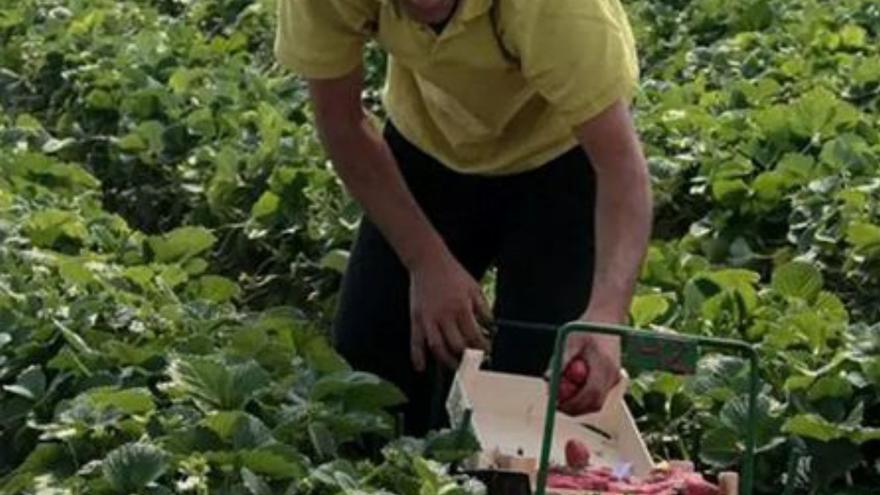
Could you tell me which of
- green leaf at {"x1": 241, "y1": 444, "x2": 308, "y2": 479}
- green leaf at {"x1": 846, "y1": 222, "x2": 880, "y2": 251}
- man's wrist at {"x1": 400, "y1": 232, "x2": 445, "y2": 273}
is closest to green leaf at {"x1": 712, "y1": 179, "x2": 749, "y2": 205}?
green leaf at {"x1": 846, "y1": 222, "x2": 880, "y2": 251}

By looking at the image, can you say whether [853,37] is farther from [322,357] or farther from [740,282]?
[322,357]

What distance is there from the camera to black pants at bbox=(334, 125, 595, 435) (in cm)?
437

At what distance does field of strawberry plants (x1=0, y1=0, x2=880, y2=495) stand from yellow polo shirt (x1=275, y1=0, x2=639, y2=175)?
1.63 feet

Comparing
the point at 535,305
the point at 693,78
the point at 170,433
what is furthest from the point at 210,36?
the point at 170,433

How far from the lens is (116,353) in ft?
13.7

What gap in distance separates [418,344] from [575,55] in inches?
30.2

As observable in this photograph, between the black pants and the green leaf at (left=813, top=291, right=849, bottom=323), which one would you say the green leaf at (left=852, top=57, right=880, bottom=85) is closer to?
the green leaf at (left=813, top=291, right=849, bottom=323)

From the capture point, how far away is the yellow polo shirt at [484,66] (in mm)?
3643

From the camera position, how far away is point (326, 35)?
400 centimetres

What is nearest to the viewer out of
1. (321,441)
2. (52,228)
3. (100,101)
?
(321,441)

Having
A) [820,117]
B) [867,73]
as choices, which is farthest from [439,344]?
[867,73]

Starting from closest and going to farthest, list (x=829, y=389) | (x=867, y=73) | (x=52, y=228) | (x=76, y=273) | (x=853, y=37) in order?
1. (x=829, y=389)
2. (x=76, y=273)
3. (x=52, y=228)
4. (x=867, y=73)
5. (x=853, y=37)

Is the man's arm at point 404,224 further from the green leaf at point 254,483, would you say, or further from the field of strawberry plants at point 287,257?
the green leaf at point 254,483

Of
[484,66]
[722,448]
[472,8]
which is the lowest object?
[722,448]
